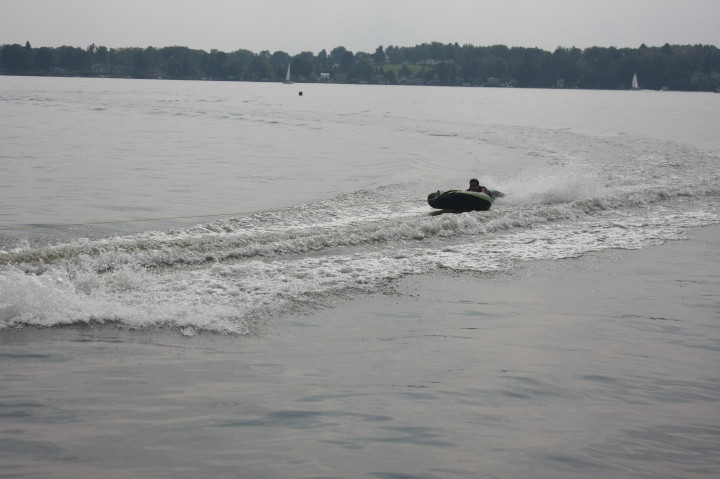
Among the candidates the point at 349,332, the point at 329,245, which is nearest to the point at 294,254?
the point at 329,245

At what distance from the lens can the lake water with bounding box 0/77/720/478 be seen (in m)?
5.88

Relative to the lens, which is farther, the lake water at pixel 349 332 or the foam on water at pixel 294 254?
the foam on water at pixel 294 254

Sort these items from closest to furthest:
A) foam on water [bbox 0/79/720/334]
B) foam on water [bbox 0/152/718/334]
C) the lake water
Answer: the lake water, foam on water [bbox 0/152/718/334], foam on water [bbox 0/79/720/334]

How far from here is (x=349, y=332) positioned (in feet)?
29.9

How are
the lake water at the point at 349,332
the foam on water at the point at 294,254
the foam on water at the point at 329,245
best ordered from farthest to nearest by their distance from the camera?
1. the foam on water at the point at 329,245
2. the foam on water at the point at 294,254
3. the lake water at the point at 349,332

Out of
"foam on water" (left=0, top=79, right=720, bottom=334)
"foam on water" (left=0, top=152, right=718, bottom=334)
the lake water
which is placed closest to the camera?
the lake water

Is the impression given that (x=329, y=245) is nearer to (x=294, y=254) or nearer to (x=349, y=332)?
(x=294, y=254)

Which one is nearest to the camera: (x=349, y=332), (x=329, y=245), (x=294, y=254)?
(x=349, y=332)

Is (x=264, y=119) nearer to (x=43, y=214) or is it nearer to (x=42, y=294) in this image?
(x=43, y=214)

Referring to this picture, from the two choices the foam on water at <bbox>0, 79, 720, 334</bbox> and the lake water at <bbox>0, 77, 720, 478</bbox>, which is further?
the foam on water at <bbox>0, 79, 720, 334</bbox>

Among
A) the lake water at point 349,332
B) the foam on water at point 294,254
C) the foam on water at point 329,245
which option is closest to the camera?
the lake water at point 349,332

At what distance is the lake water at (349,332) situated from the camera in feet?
19.3

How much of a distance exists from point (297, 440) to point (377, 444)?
0.66 m

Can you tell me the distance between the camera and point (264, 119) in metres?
62.2
